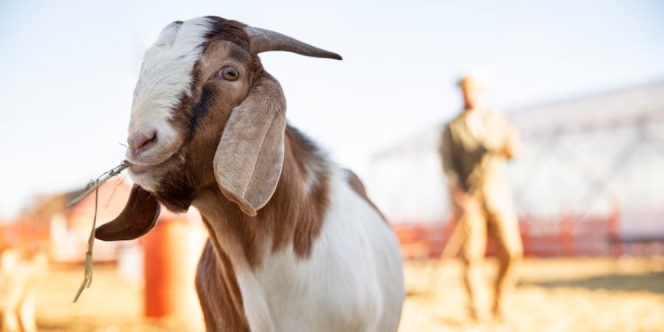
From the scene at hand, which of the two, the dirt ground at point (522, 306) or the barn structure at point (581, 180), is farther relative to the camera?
the barn structure at point (581, 180)

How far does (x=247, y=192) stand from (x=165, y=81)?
43 cm

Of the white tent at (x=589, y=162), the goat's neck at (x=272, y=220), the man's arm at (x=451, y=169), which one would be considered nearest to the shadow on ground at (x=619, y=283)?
the man's arm at (x=451, y=169)

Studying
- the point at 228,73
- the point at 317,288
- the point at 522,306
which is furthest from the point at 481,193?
the point at 228,73

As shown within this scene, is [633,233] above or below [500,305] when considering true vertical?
below

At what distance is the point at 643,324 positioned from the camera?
5824mm

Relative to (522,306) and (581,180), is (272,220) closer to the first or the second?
(522,306)

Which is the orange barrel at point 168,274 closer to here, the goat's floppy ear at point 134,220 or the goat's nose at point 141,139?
the goat's floppy ear at point 134,220

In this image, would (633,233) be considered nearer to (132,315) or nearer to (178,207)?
(132,315)

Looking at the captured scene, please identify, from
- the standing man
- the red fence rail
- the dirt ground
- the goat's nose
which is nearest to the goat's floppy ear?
the goat's nose

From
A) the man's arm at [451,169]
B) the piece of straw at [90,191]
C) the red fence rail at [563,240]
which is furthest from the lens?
the red fence rail at [563,240]

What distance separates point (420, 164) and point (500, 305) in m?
22.3

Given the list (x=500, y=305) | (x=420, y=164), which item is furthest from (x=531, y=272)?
(x=420, y=164)

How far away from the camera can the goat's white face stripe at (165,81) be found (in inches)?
77.1

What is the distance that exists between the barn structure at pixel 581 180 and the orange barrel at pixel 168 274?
9.71m
